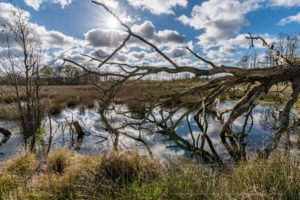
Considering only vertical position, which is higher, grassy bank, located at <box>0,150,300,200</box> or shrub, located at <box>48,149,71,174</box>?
grassy bank, located at <box>0,150,300,200</box>

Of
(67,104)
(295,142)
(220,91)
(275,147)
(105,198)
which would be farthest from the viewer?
(67,104)

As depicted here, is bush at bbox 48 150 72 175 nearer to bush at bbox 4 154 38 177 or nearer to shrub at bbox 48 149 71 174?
shrub at bbox 48 149 71 174

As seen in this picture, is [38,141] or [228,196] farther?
[38,141]

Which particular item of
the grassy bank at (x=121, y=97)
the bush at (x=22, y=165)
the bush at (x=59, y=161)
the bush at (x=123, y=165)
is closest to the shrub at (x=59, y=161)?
the bush at (x=59, y=161)

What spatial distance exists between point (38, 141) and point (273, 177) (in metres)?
9.01

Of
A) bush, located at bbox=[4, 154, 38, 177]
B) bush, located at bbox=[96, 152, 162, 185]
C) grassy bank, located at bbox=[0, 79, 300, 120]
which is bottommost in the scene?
bush, located at bbox=[4, 154, 38, 177]

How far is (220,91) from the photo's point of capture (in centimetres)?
518

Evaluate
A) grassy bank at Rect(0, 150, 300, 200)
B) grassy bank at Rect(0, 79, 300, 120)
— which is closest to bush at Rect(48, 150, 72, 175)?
grassy bank at Rect(0, 150, 300, 200)

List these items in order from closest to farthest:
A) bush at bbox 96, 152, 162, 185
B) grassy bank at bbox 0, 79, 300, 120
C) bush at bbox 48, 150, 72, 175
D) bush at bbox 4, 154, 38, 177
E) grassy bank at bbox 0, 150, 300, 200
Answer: grassy bank at bbox 0, 150, 300, 200, bush at bbox 96, 152, 162, 185, bush at bbox 4, 154, 38, 177, bush at bbox 48, 150, 72, 175, grassy bank at bbox 0, 79, 300, 120

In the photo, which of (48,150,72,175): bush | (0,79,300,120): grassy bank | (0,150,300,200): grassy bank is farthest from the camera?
(0,79,300,120): grassy bank

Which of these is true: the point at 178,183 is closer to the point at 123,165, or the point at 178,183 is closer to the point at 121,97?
the point at 123,165

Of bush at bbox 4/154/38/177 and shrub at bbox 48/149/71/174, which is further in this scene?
shrub at bbox 48/149/71/174

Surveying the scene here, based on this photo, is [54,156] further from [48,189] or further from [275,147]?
[275,147]

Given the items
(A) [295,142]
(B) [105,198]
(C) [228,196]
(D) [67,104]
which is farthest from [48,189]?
(D) [67,104]
